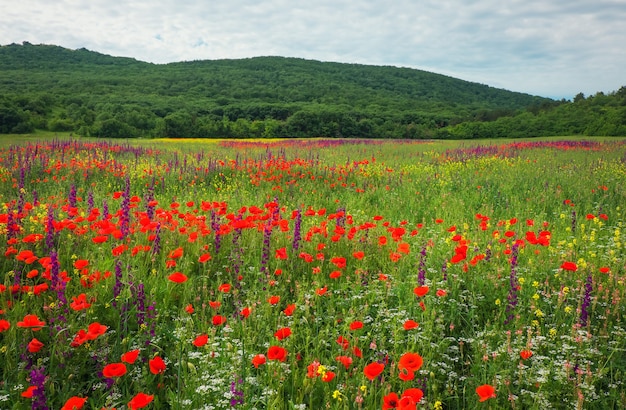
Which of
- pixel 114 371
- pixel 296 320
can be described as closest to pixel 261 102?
pixel 296 320

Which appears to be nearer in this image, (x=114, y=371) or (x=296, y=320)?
(x=114, y=371)

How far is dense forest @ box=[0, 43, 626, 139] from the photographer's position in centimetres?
4328

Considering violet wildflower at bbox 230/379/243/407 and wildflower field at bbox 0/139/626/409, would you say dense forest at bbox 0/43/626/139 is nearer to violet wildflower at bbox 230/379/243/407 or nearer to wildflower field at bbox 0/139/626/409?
wildflower field at bbox 0/139/626/409

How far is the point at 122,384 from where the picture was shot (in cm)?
228

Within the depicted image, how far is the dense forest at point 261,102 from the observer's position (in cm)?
4328

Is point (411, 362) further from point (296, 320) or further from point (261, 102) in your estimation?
point (261, 102)

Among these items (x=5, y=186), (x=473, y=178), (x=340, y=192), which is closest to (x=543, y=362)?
(x=340, y=192)

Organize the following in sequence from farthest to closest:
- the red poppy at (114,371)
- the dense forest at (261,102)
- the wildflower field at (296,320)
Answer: the dense forest at (261,102), the wildflower field at (296,320), the red poppy at (114,371)

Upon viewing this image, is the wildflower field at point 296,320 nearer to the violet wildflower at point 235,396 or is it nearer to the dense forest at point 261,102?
the violet wildflower at point 235,396

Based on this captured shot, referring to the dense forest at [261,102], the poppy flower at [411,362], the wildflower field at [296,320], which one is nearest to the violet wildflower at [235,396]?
the wildflower field at [296,320]

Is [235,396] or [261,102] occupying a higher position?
[261,102]

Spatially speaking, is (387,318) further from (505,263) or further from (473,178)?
(473,178)

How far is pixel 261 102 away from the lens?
77688 millimetres

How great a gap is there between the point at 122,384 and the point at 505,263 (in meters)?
3.68
